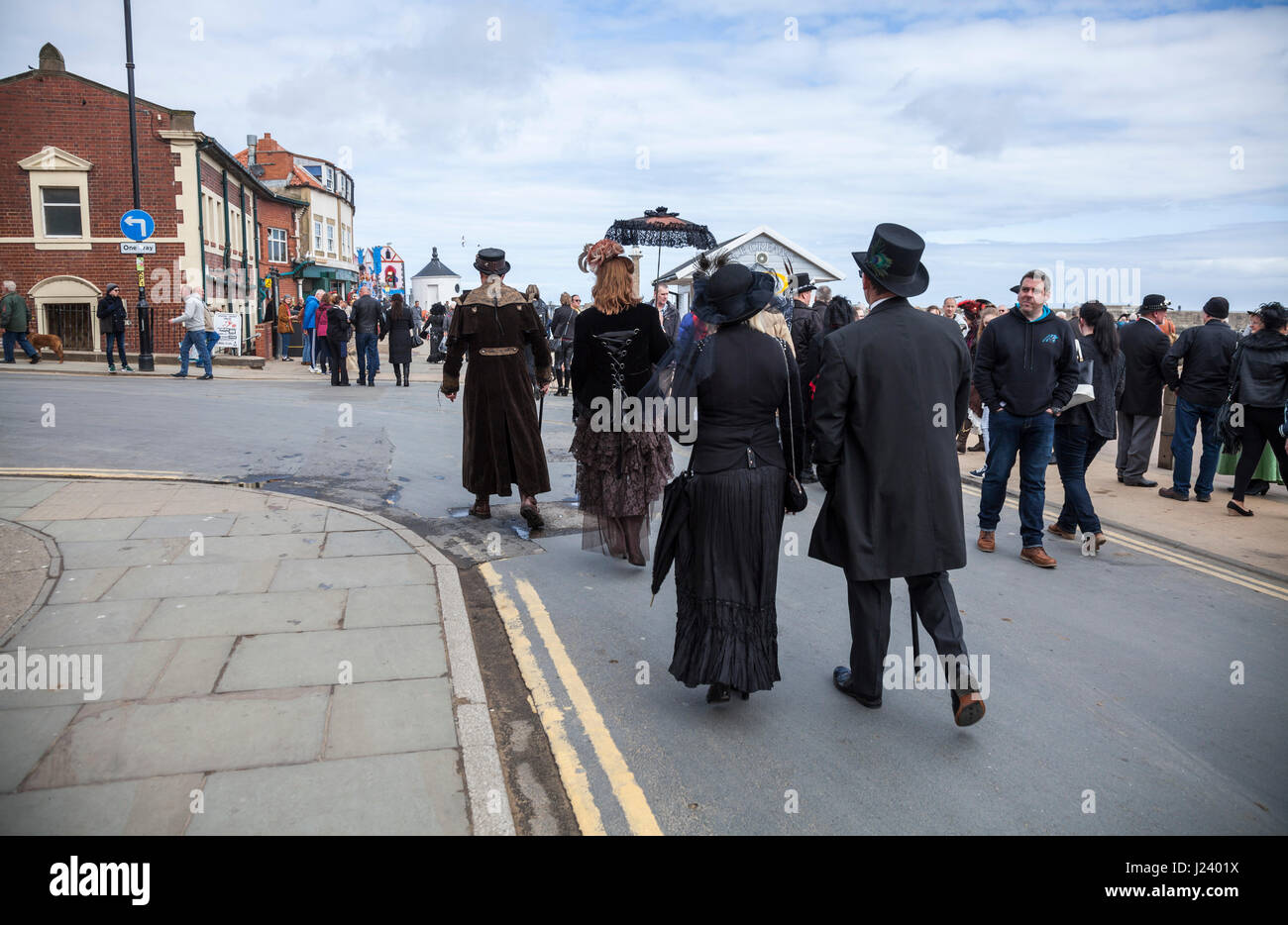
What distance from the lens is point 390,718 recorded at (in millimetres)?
3871

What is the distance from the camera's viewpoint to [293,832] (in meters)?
3.04

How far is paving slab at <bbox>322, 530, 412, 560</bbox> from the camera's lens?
6.35m

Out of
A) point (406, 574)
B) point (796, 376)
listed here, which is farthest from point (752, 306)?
point (406, 574)

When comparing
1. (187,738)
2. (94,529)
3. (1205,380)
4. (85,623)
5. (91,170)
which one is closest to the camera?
(187,738)

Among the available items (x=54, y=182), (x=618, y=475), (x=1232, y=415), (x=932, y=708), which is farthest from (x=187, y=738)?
(x=54, y=182)

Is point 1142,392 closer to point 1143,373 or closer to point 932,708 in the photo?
point 1143,373

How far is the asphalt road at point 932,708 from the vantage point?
11.0 ft

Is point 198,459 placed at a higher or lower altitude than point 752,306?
lower

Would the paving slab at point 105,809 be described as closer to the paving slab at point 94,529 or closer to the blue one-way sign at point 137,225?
the paving slab at point 94,529

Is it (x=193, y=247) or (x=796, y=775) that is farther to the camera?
(x=193, y=247)

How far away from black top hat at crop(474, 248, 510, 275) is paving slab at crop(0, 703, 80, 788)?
4213mm

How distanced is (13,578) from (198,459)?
14.4 feet

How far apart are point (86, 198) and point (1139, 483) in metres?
28.7

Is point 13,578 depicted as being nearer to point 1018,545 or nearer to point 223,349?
point 1018,545
